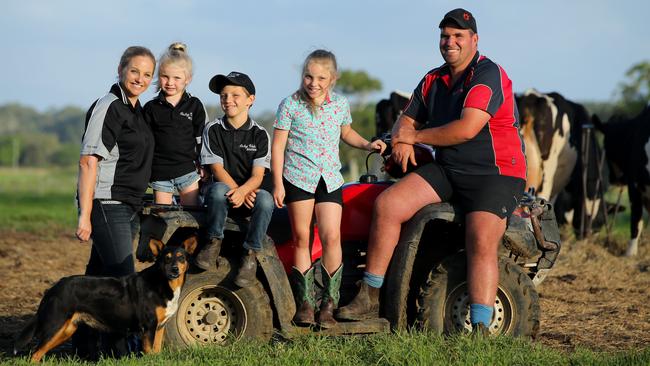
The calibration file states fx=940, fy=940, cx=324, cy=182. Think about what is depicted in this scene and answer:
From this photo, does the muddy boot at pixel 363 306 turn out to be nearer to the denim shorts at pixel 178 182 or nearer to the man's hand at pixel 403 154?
the man's hand at pixel 403 154

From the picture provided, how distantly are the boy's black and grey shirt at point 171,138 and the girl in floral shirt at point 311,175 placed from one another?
0.70m

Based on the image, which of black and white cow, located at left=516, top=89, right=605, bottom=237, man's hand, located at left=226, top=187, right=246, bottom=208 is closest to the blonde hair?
man's hand, located at left=226, top=187, right=246, bottom=208

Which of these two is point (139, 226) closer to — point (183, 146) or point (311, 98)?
point (183, 146)

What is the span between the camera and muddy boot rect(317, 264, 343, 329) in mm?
6547

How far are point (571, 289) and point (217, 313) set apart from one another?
5.43m

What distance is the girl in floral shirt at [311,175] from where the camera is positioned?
6.53 m

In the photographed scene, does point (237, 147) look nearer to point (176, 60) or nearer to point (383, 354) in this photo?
point (176, 60)

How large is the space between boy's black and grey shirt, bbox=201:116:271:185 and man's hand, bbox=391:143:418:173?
3.02ft

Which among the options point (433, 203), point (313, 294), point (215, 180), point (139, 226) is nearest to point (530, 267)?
point (433, 203)

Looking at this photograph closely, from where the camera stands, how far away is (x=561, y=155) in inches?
662

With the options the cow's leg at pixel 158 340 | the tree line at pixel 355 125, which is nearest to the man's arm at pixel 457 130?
the cow's leg at pixel 158 340

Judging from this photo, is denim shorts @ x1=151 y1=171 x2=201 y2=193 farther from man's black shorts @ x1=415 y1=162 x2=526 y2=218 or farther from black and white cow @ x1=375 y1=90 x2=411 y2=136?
black and white cow @ x1=375 y1=90 x2=411 y2=136

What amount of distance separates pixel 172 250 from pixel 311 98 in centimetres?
143

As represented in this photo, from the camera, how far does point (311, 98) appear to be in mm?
6582
